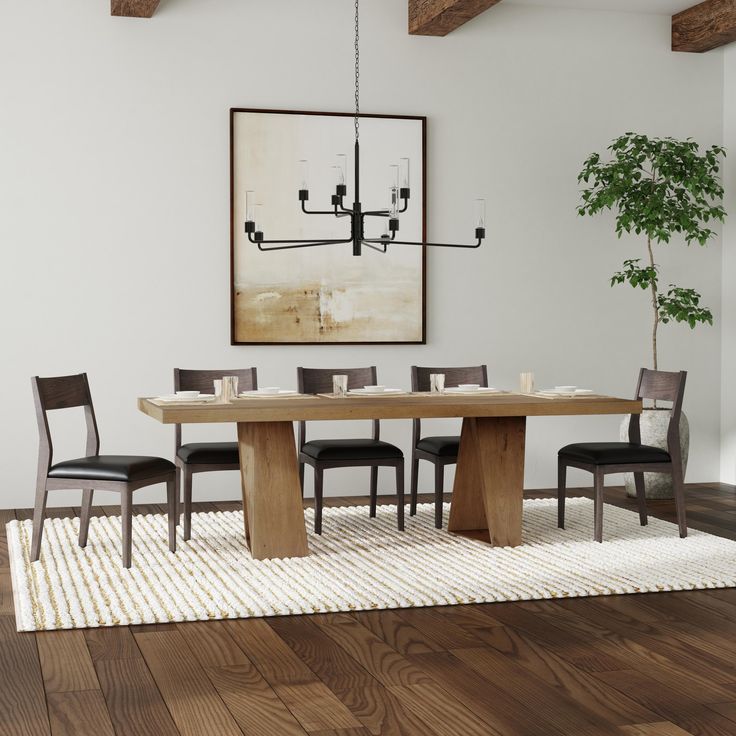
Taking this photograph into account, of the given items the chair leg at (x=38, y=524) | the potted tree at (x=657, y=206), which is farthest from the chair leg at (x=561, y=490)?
the chair leg at (x=38, y=524)

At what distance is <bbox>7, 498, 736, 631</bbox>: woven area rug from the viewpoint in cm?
390

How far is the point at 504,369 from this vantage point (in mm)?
6922

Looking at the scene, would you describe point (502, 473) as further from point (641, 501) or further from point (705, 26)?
point (705, 26)

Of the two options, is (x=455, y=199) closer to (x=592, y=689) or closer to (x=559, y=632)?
(x=559, y=632)

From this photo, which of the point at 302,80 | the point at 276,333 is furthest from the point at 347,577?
the point at 302,80

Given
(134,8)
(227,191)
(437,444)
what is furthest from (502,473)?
(134,8)

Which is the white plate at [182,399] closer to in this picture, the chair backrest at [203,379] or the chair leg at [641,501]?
the chair backrest at [203,379]

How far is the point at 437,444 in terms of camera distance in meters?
5.57

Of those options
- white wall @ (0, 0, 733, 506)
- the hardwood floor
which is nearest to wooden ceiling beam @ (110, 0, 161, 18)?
white wall @ (0, 0, 733, 506)

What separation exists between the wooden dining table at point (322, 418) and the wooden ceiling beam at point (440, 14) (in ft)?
7.69

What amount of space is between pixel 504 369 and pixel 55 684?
171 inches

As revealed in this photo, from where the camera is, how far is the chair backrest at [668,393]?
5.24 metres

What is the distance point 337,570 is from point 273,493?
468 mm

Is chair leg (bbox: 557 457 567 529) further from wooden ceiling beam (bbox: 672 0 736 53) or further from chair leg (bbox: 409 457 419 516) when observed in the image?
wooden ceiling beam (bbox: 672 0 736 53)
